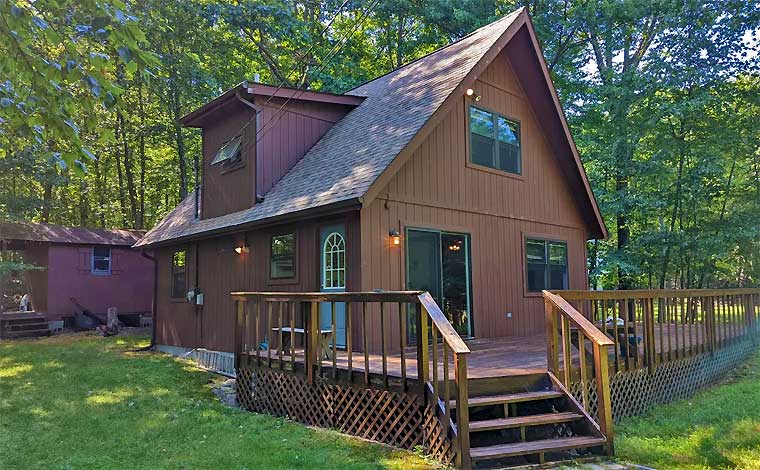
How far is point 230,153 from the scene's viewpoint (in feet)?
35.1

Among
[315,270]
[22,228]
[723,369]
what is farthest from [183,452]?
[22,228]

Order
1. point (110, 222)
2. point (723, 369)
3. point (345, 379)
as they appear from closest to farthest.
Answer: point (345, 379) < point (723, 369) < point (110, 222)

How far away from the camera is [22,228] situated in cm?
1706

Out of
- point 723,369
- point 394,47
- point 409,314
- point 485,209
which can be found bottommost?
point 723,369

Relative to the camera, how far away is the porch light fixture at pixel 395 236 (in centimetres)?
811

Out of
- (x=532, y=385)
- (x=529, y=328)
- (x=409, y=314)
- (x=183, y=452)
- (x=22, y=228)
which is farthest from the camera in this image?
(x=22, y=228)

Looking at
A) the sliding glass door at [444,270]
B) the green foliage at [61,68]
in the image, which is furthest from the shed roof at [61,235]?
the green foliage at [61,68]

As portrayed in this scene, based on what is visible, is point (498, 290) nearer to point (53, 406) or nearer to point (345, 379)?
point (345, 379)

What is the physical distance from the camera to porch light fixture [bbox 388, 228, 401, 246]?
8109mm

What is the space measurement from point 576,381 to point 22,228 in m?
17.0

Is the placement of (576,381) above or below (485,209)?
below

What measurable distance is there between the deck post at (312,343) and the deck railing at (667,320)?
8.64ft

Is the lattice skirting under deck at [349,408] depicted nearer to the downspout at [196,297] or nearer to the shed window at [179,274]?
the downspout at [196,297]

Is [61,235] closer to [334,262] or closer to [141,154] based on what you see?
[141,154]
